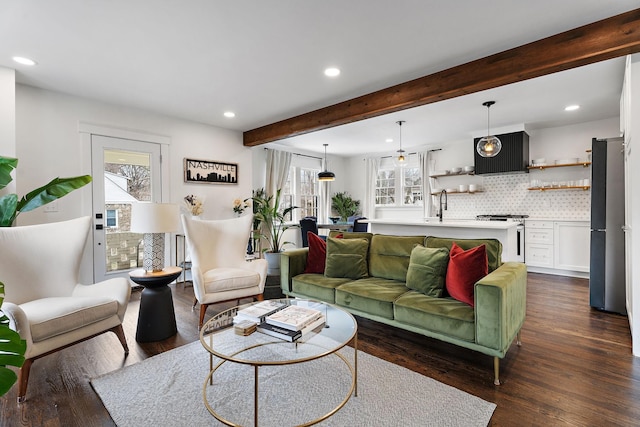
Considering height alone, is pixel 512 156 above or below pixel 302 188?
above

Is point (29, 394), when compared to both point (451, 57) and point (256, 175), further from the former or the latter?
point (256, 175)

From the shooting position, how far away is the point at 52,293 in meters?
2.43

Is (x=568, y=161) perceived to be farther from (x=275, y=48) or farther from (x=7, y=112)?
(x=7, y=112)

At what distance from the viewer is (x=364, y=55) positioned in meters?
2.88

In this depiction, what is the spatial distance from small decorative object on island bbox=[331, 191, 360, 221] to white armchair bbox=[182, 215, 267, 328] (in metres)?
4.76

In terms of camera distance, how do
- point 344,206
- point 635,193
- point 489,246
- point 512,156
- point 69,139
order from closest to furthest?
point 635,193 < point 489,246 < point 69,139 < point 512,156 < point 344,206

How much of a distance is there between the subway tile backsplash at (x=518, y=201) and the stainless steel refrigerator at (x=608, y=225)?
2.27 meters

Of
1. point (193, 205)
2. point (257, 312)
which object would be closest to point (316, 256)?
point (257, 312)

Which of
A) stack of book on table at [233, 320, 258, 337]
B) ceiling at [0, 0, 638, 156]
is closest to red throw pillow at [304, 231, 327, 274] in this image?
stack of book on table at [233, 320, 258, 337]

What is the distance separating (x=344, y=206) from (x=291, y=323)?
6.65 meters

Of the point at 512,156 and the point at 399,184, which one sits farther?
the point at 399,184

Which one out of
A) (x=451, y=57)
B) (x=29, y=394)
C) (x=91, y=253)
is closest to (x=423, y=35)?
(x=451, y=57)

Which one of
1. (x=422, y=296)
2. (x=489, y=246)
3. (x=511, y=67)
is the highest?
(x=511, y=67)

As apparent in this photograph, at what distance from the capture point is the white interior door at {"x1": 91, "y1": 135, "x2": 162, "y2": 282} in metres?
4.07
